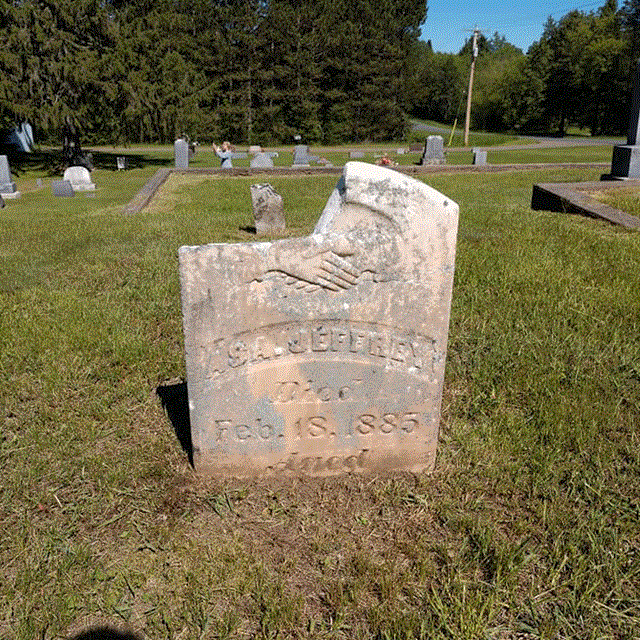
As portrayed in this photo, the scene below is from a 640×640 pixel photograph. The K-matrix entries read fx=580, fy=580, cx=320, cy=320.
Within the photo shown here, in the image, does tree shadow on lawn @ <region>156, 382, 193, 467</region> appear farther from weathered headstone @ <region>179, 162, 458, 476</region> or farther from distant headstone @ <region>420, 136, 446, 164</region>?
distant headstone @ <region>420, 136, 446, 164</region>

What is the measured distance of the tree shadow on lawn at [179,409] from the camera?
3.29m

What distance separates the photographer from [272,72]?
1570 inches

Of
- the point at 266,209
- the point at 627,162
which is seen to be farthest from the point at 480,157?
the point at 266,209

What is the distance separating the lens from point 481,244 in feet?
23.9

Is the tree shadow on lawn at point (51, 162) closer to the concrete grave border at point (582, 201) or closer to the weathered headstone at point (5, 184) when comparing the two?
the weathered headstone at point (5, 184)

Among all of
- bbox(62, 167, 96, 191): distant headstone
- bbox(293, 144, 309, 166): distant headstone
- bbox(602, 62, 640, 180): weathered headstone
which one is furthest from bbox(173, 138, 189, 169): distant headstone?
bbox(602, 62, 640, 180): weathered headstone

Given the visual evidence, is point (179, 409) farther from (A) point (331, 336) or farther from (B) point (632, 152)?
(B) point (632, 152)

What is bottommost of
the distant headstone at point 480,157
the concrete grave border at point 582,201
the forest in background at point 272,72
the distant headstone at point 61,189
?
the distant headstone at point 61,189

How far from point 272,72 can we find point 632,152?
1291 inches

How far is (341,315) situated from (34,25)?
2048cm

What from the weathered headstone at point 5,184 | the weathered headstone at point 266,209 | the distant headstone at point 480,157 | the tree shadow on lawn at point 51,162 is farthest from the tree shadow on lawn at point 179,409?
the tree shadow on lawn at point 51,162

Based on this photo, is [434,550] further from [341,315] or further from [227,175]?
[227,175]

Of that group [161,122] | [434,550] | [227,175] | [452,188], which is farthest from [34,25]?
[434,550]

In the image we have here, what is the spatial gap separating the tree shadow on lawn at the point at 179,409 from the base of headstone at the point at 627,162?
11.2 metres
